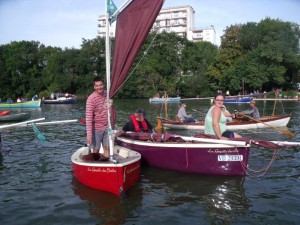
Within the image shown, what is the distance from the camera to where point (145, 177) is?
10773 mm

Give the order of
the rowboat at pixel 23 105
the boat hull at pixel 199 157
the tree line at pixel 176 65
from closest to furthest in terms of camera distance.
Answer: the boat hull at pixel 199 157 < the rowboat at pixel 23 105 < the tree line at pixel 176 65

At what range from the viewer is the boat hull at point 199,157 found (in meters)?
9.77

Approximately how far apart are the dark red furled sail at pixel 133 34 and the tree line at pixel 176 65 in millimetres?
49978

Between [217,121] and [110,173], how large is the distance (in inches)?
138

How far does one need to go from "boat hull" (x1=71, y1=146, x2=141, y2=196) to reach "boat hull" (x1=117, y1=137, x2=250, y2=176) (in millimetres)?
1448

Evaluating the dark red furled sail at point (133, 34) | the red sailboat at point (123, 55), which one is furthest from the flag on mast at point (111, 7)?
the dark red furled sail at point (133, 34)

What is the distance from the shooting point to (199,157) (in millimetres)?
10156

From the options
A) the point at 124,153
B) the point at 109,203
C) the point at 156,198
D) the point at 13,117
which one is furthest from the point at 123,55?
the point at 13,117

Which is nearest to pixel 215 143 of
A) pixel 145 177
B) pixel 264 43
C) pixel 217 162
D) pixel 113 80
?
pixel 217 162

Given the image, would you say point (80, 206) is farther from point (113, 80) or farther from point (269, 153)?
point (269, 153)

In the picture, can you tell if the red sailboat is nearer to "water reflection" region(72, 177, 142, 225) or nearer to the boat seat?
"water reflection" region(72, 177, 142, 225)

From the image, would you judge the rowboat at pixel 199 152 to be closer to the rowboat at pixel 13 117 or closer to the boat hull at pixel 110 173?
the boat hull at pixel 110 173

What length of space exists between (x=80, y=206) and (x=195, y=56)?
71.0 metres

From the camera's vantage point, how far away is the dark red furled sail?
8.40 m
